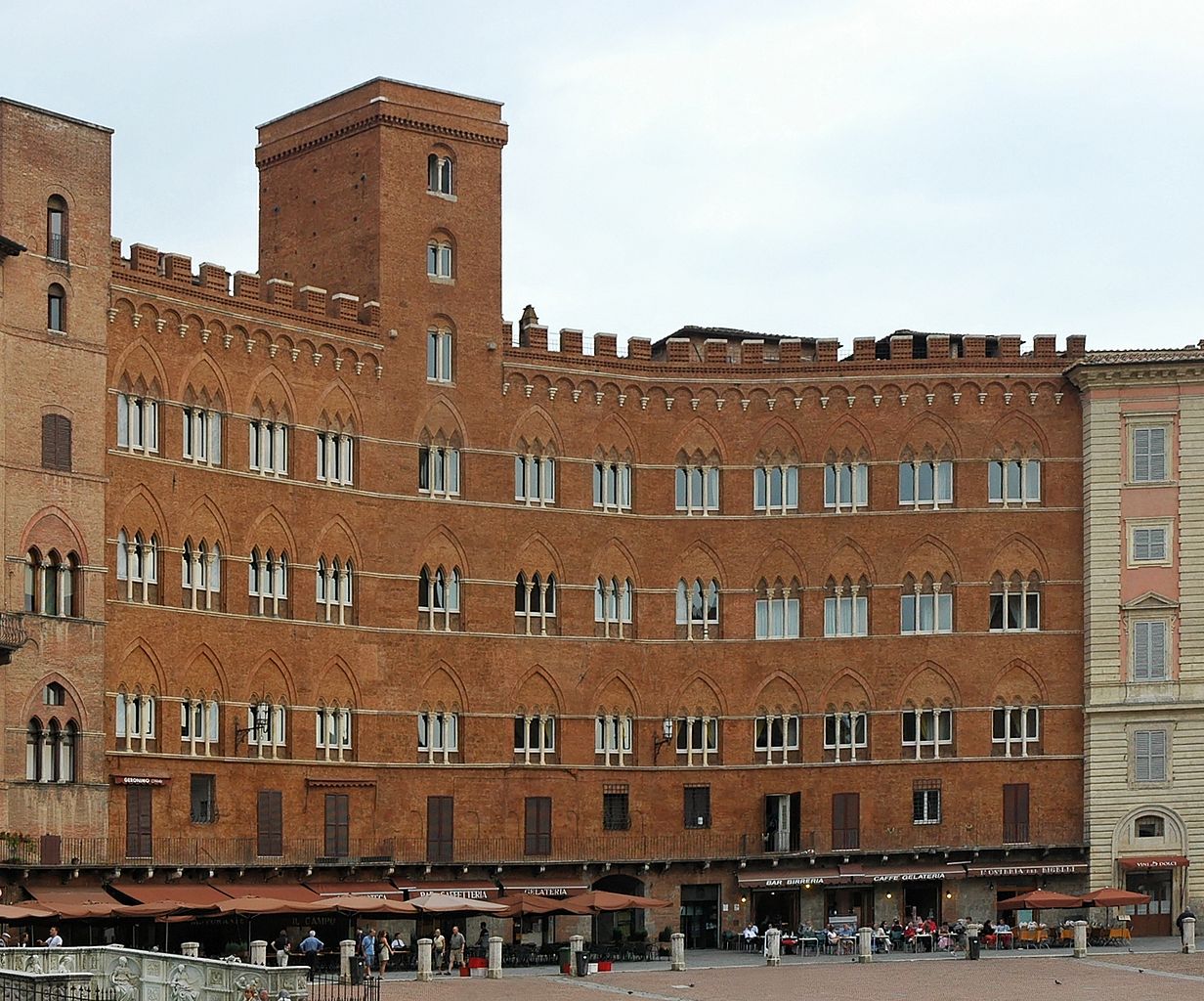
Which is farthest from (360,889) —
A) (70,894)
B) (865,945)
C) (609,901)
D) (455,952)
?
(865,945)

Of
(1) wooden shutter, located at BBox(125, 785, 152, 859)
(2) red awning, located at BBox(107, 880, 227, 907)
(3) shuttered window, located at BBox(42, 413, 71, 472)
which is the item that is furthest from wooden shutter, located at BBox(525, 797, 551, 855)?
(3) shuttered window, located at BBox(42, 413, 71, 472)

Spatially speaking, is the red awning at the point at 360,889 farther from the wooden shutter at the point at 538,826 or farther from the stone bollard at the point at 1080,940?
the stone bollard at the point at 1080,940

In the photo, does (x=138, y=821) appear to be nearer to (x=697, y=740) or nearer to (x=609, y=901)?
(x=609, y=901)

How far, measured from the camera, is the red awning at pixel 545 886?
9256 cm

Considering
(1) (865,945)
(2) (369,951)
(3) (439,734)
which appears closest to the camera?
(2) (369,951)

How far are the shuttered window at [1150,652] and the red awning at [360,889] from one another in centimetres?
2715

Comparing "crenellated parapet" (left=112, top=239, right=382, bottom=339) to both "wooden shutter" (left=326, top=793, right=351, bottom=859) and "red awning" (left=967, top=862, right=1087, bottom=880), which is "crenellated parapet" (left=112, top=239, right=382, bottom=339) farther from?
"red awning" (left=967, top=862, right=1087, bottom=880)

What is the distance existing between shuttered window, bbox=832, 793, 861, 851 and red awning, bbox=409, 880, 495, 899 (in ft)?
41.5

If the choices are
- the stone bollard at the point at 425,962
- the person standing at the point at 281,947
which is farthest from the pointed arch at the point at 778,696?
the stone bollard at the point at 425,962

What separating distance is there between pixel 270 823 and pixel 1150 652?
31.3 meters

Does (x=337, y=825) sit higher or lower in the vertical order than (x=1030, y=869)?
higher

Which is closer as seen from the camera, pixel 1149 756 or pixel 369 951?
pixel 369 951

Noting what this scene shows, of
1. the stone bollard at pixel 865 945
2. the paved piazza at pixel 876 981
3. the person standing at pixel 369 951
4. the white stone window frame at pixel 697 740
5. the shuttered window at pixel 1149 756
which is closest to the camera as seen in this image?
the paved piazza at pixel 876 981

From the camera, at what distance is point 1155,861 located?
94.8 m
